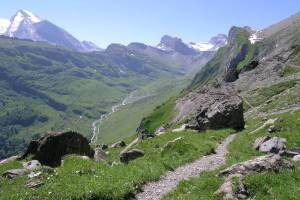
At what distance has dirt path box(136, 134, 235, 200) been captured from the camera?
2564 centimetres

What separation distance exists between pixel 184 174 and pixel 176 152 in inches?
320

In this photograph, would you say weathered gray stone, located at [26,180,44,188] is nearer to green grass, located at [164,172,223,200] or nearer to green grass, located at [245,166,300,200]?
green grass, located at [164,172,223,200]

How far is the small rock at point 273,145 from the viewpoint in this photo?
35.4 metres

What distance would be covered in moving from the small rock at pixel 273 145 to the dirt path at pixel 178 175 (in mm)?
3519

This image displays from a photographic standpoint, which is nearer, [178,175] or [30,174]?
[30,174]

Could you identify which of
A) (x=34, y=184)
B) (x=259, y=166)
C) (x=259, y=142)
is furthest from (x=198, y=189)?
(x=259, y=142)

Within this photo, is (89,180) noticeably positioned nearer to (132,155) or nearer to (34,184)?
(34,184)

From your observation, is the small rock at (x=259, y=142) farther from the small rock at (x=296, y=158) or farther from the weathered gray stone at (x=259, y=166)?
the weathered gray stone at (x=259, y=166)

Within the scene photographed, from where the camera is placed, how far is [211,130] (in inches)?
2128

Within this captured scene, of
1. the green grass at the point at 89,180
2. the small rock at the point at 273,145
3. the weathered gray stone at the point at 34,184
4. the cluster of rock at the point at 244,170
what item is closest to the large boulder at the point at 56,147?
the green grass at the point at 89,180

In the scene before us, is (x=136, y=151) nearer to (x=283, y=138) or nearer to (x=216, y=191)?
(x=283, y=138)

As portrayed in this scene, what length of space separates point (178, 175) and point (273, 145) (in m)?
10.3

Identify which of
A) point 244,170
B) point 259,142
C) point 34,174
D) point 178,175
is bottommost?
point 178,175

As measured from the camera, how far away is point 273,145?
118 feet
